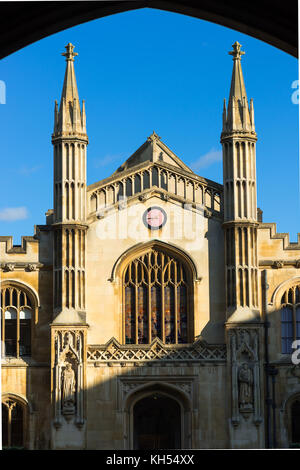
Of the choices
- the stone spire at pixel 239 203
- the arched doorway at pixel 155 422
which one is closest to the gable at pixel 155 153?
the stone spire at pixel 239 203

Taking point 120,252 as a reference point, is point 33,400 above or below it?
below

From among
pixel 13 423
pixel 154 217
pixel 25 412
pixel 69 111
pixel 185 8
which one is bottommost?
pixel 13 423

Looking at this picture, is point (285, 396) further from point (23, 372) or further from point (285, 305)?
point (23, 372)

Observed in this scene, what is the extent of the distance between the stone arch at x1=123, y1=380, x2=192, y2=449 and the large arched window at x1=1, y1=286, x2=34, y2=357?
13.9 ft

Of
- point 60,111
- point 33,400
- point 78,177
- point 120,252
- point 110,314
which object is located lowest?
point 33,400

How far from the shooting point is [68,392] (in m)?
33.1

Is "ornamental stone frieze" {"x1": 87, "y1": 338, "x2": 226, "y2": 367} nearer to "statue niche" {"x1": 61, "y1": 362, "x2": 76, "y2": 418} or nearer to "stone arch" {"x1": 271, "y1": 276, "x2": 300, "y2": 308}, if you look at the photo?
"statue niche" {"x1": 61, "y1": 362, "x2": 76, "y2": 418}

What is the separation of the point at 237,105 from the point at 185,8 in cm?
2869

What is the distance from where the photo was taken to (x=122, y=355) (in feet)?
111

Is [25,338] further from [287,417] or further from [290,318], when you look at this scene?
[287,417]

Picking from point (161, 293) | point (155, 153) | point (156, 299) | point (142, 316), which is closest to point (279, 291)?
point (161, 293)

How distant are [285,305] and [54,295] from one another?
28.3ft

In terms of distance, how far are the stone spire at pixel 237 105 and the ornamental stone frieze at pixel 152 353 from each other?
326 inches

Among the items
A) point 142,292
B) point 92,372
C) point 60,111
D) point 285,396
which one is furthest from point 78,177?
point 285,396
